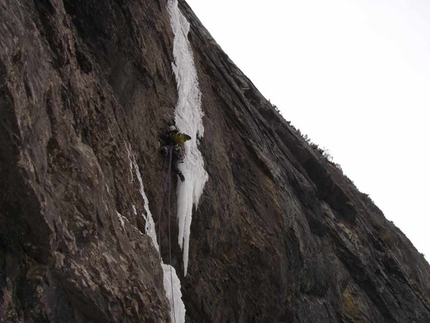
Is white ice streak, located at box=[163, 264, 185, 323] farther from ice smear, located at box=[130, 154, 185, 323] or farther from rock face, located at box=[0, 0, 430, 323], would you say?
rock face, located at box=[0, 0, 430, 323]

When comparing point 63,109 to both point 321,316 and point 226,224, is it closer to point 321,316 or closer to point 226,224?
point 226,224

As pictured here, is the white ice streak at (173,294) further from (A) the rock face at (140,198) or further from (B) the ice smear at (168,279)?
(A) the rock face at (140,198)

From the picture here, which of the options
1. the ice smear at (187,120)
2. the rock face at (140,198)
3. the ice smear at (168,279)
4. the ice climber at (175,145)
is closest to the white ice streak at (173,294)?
the ice smear at (168,279)

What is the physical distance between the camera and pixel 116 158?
8000mm

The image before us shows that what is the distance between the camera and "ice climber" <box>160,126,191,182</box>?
10297mm

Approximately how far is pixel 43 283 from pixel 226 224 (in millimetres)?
6446

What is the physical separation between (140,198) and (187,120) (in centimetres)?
333

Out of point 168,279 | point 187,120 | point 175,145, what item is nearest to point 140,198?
point 168,279

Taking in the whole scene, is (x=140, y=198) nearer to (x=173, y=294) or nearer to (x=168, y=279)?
(x=168, y=279)

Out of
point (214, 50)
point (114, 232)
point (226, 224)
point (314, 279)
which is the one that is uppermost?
point (214, 50)

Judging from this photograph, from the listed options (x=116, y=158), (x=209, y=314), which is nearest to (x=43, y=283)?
(x=116, y=158)

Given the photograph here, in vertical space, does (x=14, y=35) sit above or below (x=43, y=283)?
above

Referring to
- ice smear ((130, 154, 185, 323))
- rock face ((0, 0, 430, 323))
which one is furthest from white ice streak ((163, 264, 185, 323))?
rock face ((0, 0, 430, 323))

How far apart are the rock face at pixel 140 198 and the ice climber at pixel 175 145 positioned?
21cm
